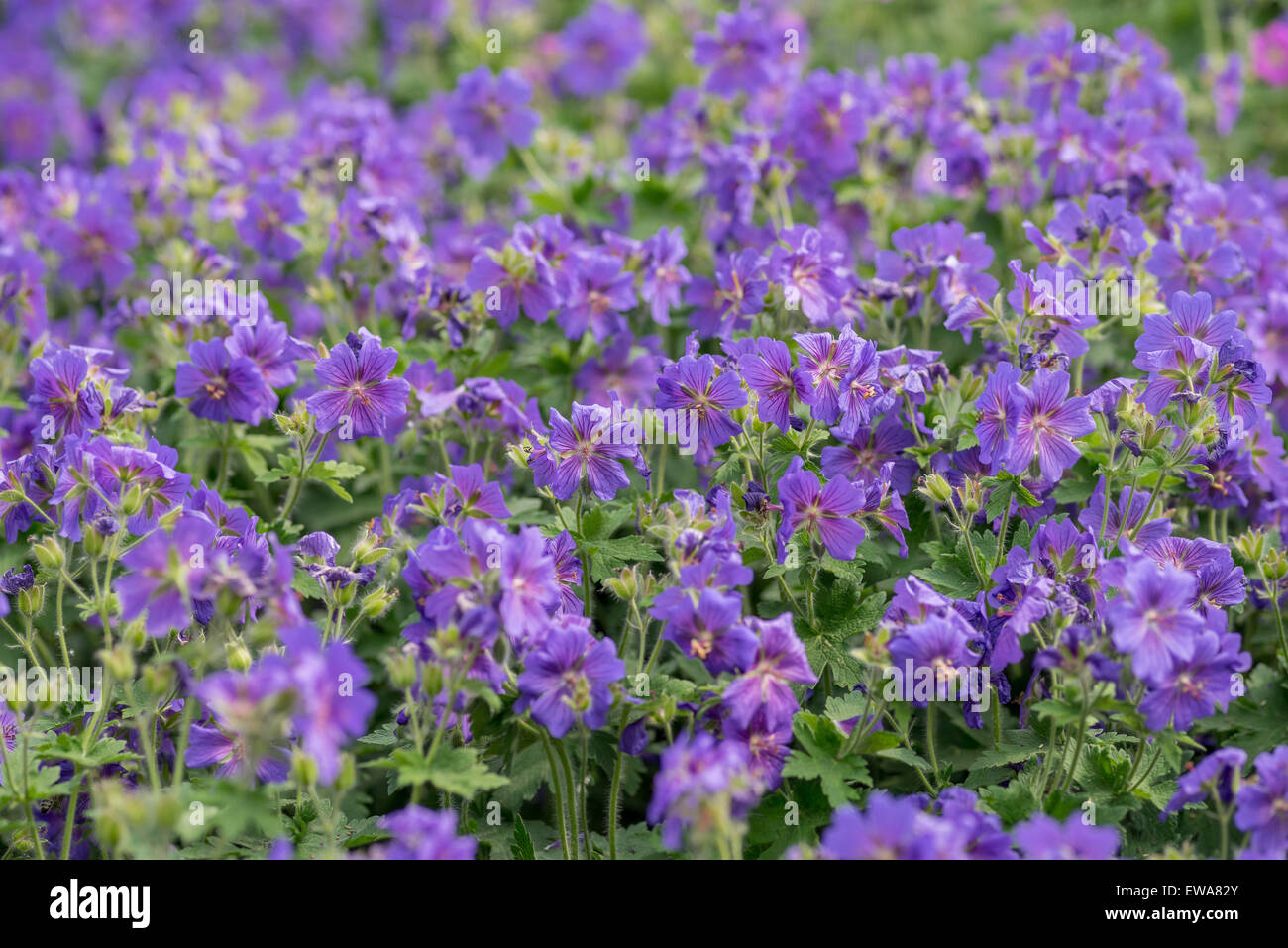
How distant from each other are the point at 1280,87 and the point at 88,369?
5.38 m

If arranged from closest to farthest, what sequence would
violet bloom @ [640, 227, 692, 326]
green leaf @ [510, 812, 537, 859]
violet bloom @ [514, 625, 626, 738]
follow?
violet bloom @ [514, 625, 626, 738] < green leaf @ [510, 812, 537, 859] < violet bloom @ [640, 227, 692, 326]

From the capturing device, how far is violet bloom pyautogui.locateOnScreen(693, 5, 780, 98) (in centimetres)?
477

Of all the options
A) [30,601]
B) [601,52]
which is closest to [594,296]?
[30,601]

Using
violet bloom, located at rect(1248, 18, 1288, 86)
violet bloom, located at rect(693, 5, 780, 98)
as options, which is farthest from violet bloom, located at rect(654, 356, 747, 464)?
violet bloom, located at rect(1248, 18, 1288, 86)

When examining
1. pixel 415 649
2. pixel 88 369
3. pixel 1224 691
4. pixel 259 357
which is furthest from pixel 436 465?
pixel 1224 691

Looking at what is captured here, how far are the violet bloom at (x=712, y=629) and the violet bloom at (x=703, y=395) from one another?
56 cm

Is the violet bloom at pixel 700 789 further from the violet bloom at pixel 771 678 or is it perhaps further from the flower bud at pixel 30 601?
the flower bud at pixel 30 601

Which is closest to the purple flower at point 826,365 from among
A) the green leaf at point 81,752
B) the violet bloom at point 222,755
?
the violet bloom at point 222,755

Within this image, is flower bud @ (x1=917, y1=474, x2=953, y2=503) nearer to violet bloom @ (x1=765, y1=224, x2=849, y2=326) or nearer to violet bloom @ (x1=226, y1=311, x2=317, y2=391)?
violet bloom @ (x1=765, y1=224, x2=849, y2=326)

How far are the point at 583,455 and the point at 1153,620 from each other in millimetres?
1293

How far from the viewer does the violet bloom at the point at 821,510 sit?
277cm

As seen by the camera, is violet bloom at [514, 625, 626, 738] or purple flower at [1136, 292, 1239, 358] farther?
purple flower at [1136, 292, 1239, 358]

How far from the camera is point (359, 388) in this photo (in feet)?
10.0
